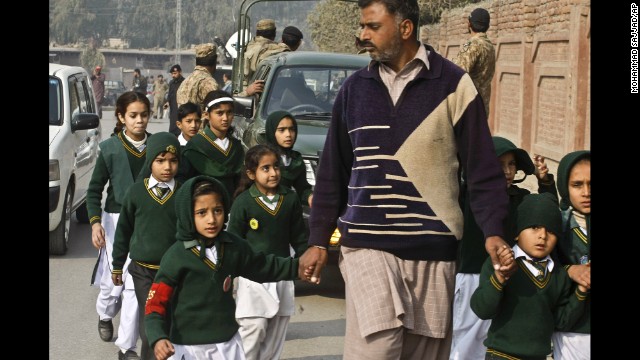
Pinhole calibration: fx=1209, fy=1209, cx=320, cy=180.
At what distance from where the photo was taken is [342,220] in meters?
4.97

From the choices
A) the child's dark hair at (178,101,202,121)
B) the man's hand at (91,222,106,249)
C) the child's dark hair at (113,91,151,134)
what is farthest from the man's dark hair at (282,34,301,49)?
the man's hand at (91,222,106,249)

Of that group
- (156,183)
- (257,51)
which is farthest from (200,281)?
(257,51)

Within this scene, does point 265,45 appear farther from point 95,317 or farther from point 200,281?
point 200,281

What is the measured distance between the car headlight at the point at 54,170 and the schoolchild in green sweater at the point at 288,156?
3313 millimetres

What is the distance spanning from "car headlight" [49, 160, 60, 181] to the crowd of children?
2396 millimetres

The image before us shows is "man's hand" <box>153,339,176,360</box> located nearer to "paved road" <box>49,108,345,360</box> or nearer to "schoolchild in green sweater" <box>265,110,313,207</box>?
"paved road" <box>49,108,345,360</box>

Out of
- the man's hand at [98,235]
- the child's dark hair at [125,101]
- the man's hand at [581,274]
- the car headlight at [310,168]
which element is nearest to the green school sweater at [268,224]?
the man's hand at [98,235]

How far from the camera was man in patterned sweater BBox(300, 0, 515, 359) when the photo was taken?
187 inches

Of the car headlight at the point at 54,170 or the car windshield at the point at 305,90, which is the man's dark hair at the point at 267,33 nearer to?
the car windshield at the point at 305,90

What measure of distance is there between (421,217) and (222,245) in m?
1.27
